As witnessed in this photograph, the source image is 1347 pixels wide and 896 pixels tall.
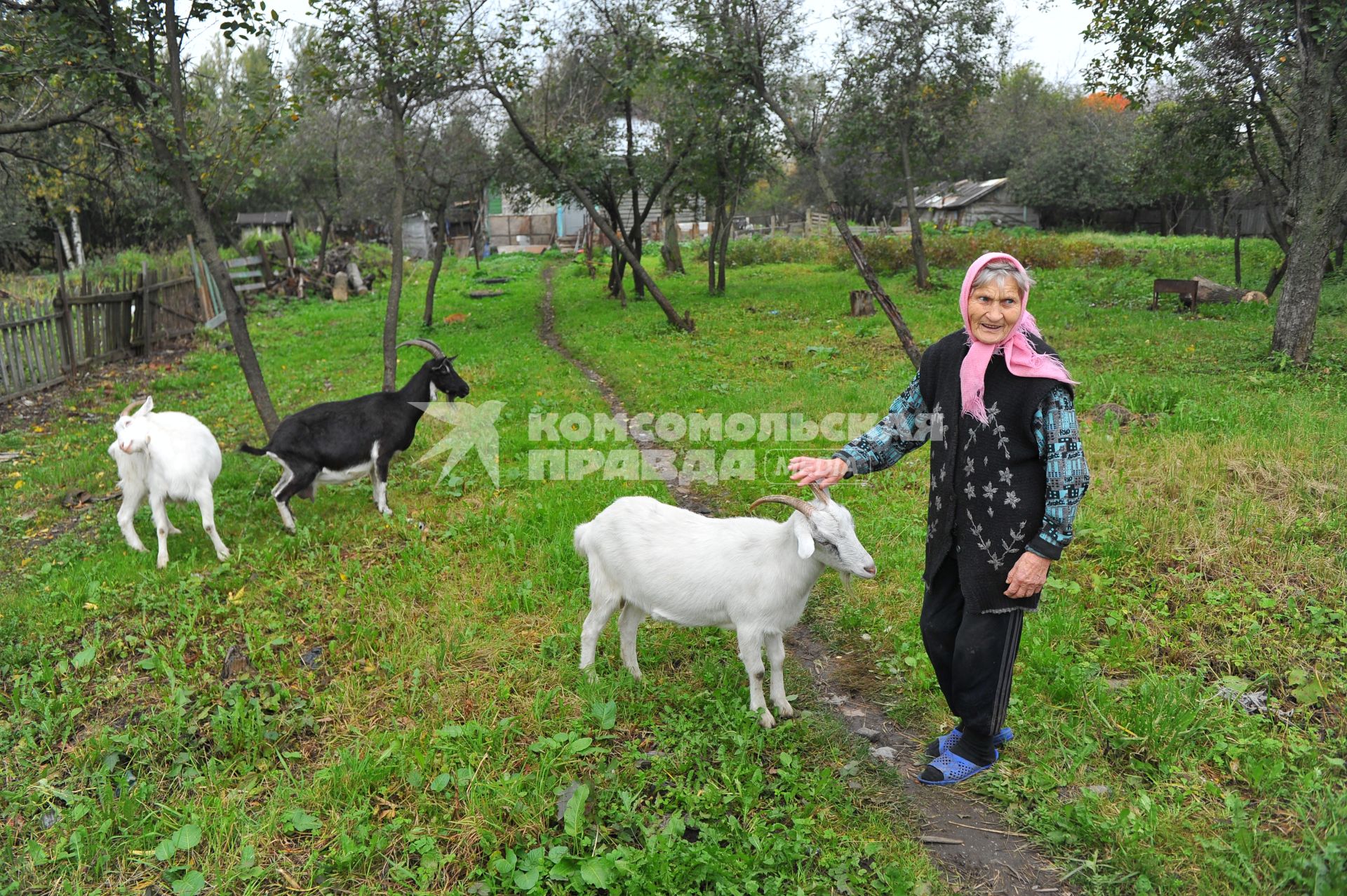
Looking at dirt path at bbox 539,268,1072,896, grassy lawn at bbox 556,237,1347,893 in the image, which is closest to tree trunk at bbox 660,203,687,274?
grassy lawn at bbox 556,237,1347,893

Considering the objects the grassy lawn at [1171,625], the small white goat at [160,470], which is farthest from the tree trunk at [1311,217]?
the small white goat at [160,470]

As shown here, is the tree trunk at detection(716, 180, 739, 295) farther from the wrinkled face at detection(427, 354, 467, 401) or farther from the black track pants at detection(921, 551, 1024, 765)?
→ the black track pants at detection(921, 551, 1024, 765)

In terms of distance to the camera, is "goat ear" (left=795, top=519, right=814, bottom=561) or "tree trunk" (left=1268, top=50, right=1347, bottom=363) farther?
"tree trunk" (left=1268, top=50, right=1347, bottom=363)

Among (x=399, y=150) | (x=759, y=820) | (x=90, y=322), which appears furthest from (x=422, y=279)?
(x=759, y=820)

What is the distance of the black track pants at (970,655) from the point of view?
3469 millimetres

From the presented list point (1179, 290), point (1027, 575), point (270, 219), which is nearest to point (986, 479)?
point (1027, 575)

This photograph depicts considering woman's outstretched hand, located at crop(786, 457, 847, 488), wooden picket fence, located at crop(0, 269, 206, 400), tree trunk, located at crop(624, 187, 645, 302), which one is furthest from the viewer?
tree trunk, located at crop(624, 187, 645, 302)

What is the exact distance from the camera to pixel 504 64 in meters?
14.3

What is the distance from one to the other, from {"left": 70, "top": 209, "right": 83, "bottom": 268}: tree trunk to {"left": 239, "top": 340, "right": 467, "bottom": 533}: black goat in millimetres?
23942

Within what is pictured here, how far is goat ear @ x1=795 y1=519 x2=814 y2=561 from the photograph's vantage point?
149 inches

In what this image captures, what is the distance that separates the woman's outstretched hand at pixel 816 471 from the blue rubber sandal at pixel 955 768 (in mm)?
1420

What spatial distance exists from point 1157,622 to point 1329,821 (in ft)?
5.86

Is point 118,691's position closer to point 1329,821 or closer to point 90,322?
point 1329,821

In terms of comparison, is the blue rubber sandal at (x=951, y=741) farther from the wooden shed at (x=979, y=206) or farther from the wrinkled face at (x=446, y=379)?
the wooden shed at (x=979, y=206)
